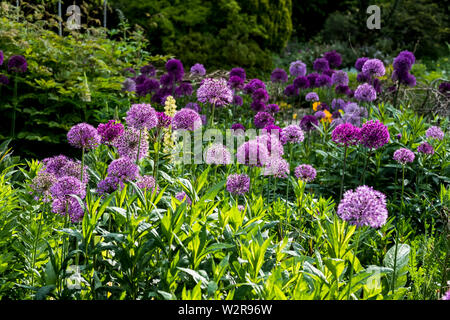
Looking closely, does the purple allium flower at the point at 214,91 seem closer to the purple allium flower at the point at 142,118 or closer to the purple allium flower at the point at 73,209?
the purple allium flower at the point at 142,118

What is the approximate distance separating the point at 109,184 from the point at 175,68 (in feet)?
11.3

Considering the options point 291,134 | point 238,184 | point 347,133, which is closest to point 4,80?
point 291,134

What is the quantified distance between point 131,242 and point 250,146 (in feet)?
3.74

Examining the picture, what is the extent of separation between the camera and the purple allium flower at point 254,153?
2.77 meters

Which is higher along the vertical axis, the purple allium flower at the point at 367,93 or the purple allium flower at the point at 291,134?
the purple allium flower at the point at 367,93

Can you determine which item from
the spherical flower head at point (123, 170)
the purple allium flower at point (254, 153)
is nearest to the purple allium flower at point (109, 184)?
the spherical flower head at point (123, 170)

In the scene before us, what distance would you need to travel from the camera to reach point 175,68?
5480mm

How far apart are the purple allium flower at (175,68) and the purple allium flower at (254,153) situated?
2912 mm

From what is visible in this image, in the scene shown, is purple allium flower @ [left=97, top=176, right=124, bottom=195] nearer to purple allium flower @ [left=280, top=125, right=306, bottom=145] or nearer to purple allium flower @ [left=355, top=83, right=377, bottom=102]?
purple allium flower @ [left=280, top=125, right=306, bottom=145]

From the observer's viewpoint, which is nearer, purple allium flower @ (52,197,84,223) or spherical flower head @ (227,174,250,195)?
purple allium flower @ (52,197,84,223)

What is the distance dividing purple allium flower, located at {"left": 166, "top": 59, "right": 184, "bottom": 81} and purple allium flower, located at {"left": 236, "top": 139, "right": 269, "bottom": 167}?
2.91 metres

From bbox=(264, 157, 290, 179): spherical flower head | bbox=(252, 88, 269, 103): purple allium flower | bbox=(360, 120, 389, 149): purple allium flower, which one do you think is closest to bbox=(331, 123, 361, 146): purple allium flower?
bbox=(360, 120, 389, 149): purple allium flower

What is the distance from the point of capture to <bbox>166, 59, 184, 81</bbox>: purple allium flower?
5425 millimetres
